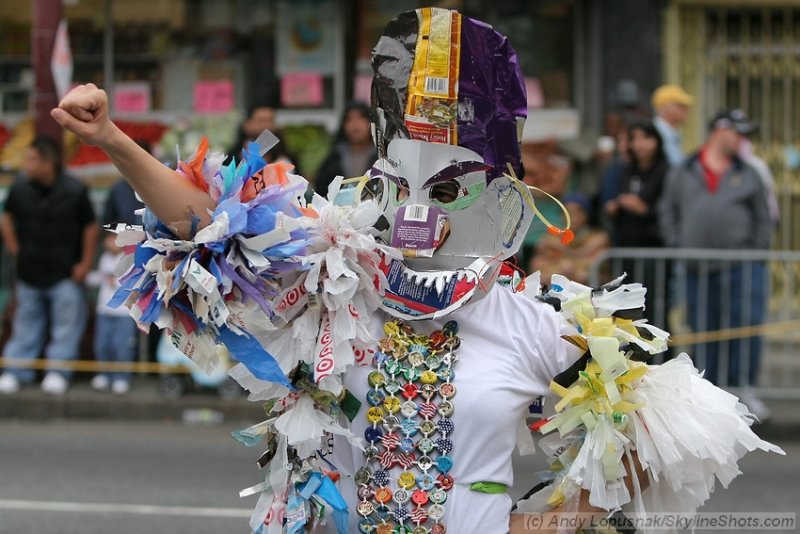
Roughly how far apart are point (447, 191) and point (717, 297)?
6.76 metres

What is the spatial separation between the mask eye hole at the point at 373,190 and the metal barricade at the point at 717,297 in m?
6.31

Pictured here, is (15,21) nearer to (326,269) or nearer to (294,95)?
(294,95)

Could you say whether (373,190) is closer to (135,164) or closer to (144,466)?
(135,164)

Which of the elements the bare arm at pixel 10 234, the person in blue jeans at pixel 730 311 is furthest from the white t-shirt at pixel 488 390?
the bare arm at pixel 10 234

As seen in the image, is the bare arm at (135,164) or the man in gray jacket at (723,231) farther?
the man in gray jacket at (723,231)

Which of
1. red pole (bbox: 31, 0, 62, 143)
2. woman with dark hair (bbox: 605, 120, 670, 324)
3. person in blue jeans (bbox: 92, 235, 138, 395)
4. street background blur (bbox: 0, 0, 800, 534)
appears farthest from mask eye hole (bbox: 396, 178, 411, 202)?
street background blur (bbox: 0, 0, 800, 534)

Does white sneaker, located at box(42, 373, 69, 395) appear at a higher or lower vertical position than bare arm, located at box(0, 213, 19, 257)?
lower

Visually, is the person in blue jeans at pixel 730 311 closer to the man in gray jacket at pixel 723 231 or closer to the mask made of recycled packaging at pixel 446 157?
the man in gray jacket at pixel 723 231

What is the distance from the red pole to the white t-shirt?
7.79 metres

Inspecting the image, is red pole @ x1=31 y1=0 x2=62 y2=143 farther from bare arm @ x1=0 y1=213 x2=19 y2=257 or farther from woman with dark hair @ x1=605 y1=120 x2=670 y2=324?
woman with dark hair @ x1=605 y1=120 x2=670 y2=324

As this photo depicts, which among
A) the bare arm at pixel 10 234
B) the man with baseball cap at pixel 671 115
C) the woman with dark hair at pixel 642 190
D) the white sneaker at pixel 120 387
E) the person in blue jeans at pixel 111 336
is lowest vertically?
the white sneaker at pixel 120 387

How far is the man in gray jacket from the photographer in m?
9.26

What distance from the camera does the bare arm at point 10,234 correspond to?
10320mm

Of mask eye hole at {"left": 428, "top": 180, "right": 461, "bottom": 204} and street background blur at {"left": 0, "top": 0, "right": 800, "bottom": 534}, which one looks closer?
mask eye hole at {"left": 428, "top": 180, "right": 461, "bottom": 204}
